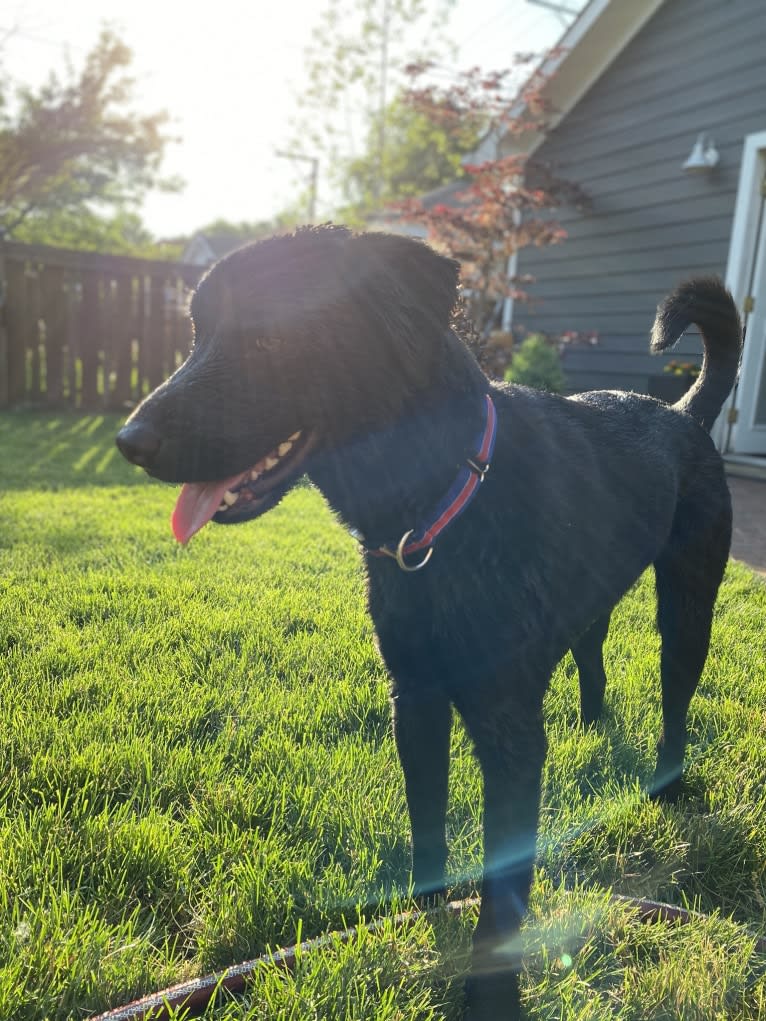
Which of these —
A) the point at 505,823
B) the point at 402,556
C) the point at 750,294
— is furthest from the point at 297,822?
the point at 750,294

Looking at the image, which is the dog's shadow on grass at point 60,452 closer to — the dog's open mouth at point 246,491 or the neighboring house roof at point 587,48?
the neighboring house roof at point 587,48

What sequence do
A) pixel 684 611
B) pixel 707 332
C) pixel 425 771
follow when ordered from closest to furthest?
pixel 425 771
pixel 684 611
pixel 707 332

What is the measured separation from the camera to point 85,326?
10156 millimetres

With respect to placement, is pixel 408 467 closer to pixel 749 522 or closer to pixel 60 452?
pixel 749 522

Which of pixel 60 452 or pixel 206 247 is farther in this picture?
pixel 206 247

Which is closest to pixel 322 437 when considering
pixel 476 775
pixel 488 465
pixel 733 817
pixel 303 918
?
pixel 488 465

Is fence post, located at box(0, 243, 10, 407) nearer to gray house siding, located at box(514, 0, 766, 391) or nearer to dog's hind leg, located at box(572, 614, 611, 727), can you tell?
gray house siding, located at box(514, 0, 766, 391)

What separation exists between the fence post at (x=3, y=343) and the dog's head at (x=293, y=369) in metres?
9.40

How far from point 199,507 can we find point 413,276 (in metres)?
0.67

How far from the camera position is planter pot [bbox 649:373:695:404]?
7625 mm

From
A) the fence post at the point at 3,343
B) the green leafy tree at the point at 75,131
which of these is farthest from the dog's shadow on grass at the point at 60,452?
the green leafy tree at the point at 75,131

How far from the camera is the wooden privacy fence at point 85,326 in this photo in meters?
9.71

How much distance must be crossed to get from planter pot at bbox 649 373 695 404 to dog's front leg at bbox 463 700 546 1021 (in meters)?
6.70

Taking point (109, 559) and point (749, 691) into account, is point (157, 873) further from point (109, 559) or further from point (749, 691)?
point (109, 559)
